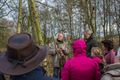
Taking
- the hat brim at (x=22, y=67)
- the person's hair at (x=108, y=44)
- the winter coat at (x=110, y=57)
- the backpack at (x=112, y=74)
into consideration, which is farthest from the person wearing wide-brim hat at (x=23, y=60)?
the person's hair at (x=108, y=44)

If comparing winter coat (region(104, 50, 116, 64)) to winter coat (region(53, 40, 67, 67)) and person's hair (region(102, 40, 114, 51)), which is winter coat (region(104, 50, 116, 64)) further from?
winter coat (region(53, 40, 67, 67))

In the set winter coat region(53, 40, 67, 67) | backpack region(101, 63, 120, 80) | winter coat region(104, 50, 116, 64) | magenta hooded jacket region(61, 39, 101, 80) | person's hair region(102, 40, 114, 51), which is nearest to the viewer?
backpack region(101, 63, 120, 80)

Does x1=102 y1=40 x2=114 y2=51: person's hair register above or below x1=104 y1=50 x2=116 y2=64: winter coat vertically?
above

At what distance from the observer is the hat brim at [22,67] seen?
3221 mm

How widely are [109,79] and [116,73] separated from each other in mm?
142

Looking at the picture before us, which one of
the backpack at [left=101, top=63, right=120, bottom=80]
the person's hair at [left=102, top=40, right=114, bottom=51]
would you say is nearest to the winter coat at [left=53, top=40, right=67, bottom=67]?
the person's hair at [left=102, top=40, right=114, bottom=51]

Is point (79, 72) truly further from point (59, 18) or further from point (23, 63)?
point (59, 18)

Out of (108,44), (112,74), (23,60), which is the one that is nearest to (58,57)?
(108,44)

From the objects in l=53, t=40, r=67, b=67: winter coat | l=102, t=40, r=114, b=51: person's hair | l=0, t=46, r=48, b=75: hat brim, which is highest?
l=0, t=46, r=48, b=75: hat brim

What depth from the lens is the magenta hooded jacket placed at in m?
6.35

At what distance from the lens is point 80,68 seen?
6.34m

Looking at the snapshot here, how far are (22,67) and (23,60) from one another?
6cm

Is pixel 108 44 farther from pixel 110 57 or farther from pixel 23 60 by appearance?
pixel 23 60

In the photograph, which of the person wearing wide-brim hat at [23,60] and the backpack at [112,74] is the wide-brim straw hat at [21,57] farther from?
the backpack at [112,74]
